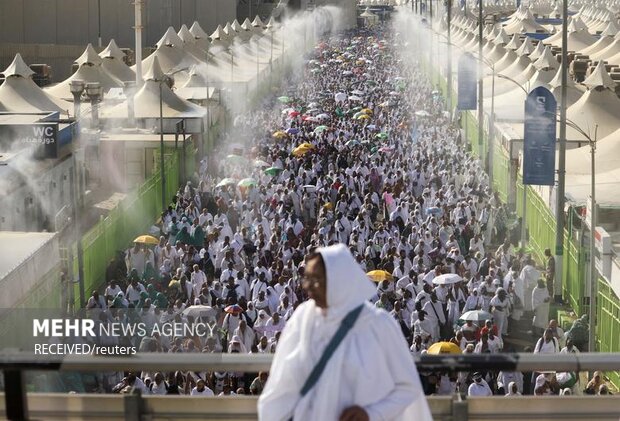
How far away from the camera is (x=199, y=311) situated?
1599 centimetres

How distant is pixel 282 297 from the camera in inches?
669

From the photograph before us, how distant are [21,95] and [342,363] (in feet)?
105

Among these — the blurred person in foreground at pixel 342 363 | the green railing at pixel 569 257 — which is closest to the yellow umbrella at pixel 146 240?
the green railing at pixel 569 257

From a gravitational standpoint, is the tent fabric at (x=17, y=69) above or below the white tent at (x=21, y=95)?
above

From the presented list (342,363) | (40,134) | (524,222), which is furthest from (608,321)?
(40,134)

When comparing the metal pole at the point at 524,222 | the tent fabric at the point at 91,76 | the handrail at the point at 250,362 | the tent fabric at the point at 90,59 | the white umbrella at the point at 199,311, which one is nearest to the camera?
the handrail at the point at 250,362

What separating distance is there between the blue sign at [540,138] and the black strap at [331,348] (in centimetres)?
1676

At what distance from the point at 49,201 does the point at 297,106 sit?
1052 inches

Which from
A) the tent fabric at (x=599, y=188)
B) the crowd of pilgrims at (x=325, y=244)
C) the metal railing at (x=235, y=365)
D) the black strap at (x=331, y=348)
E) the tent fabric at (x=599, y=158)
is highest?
the black strap at (x=331, y=348)

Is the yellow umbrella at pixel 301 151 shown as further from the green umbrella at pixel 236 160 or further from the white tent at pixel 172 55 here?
the white tent at pixel 172 55

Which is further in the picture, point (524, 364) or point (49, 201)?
point (49, 201)

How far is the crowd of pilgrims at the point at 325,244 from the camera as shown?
48.0 ft

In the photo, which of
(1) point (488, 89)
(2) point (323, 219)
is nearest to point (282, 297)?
(2) point (323, 219)

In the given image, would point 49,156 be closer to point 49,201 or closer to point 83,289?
point 49,201
